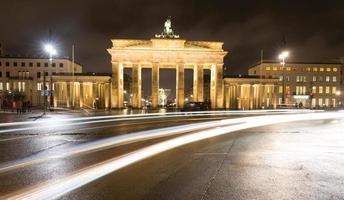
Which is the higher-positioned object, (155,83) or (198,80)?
(198,80)

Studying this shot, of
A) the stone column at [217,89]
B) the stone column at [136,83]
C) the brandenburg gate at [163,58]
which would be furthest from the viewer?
the stone column at [217,89]

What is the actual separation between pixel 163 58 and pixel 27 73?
47.6 meters

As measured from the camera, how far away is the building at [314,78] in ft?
315

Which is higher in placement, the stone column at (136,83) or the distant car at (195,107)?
the stone column at (136,83)

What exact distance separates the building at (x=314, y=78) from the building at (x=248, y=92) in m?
20.4

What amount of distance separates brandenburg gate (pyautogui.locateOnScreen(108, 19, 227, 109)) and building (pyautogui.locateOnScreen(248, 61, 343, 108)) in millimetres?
32890

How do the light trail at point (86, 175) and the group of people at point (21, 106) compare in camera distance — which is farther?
the group of people at point (21, 106)

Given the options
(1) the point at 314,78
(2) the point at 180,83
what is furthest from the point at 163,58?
(1) the point at 314,78

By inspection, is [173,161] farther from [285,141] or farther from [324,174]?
[285,141]

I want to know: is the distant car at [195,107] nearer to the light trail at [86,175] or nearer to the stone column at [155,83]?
the stone column at [155,83]

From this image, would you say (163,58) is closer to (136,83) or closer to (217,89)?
(136,83)

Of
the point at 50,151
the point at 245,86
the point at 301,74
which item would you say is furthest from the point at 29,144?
the point at 301,74

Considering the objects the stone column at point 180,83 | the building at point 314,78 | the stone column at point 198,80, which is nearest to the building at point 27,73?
the stone column at point 180,83

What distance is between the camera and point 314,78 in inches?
3873
